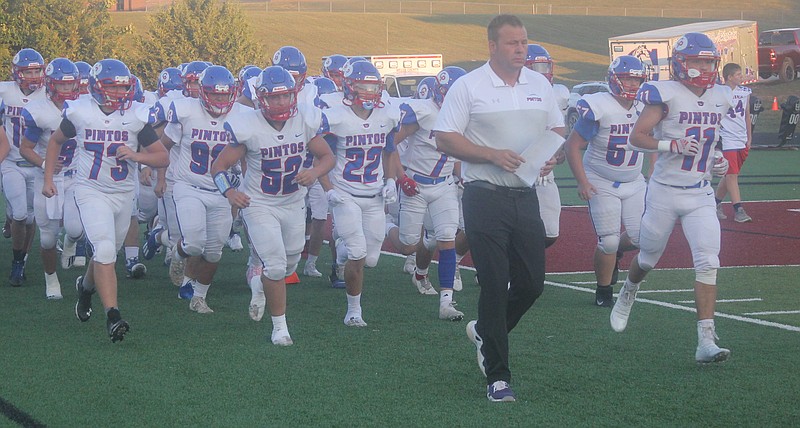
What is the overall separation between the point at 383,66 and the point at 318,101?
28.8 metres

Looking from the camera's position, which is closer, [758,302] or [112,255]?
[112,255]

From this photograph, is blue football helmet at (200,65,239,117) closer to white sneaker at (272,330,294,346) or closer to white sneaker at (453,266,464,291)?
white sneaker at (272,330,294,346)

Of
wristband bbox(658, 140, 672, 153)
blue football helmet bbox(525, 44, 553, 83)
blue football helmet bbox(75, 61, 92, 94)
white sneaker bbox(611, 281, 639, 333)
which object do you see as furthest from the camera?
blue football helmet bbox(75, 61, 92, 94)

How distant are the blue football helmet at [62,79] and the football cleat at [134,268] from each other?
1772 mm

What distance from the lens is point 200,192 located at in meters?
8.46

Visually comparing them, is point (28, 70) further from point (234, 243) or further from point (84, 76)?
point (234, 243)

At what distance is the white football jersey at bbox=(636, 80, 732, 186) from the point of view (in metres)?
6.73

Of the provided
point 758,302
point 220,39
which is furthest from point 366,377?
point 220,39

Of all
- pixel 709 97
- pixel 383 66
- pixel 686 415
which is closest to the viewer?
pixel 686 415

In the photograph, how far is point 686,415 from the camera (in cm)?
528

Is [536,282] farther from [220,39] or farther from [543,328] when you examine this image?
[220,39]

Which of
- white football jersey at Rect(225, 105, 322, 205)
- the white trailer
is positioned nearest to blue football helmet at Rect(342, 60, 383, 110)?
white football jersey at Rect(225, 105, 322, 205)

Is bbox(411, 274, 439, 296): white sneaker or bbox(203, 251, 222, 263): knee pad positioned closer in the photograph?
bbox(203, 251, 222, 263): knee pad

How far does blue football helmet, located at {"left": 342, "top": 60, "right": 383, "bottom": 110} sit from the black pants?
2.42m
